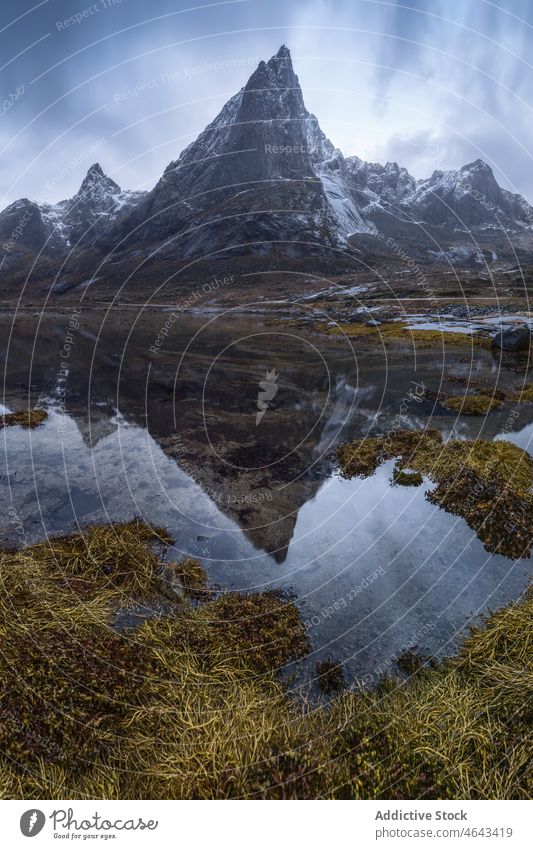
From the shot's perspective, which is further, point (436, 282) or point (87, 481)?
point (436, 282)

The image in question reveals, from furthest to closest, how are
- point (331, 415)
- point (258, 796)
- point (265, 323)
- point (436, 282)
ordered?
1. point (436, 282)
2. point (265, 323)
3. point (331, 415)
4. point (258, 796)

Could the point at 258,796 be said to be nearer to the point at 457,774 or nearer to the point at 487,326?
the point at 457,774

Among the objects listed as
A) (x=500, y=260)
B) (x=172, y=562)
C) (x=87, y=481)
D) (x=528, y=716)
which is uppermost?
(x=500, y=260)

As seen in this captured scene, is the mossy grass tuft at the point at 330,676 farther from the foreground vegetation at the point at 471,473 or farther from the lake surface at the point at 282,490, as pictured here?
the foreground vegetation at the point at 471,473

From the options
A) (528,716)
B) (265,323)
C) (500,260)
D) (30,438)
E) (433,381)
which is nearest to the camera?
(528,716)

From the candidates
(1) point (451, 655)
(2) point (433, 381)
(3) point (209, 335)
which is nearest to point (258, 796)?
(1) point (451, 655)

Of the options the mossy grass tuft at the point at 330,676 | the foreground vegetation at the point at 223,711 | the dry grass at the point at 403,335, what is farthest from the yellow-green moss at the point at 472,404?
the dry grass at the point at 403,335

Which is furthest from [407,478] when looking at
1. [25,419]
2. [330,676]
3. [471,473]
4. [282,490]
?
[25,419]
